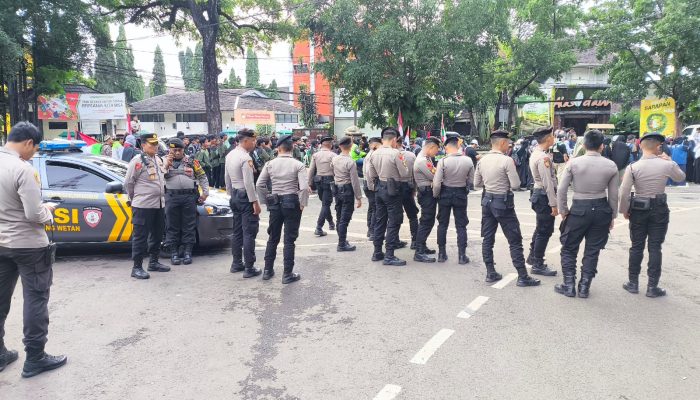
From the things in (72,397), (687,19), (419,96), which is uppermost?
(687,19)

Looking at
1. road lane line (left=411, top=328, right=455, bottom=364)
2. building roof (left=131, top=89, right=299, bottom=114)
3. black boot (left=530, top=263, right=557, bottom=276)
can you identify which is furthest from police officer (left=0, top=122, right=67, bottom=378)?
building roof (left=131, top=89, right=299, bottom=114)

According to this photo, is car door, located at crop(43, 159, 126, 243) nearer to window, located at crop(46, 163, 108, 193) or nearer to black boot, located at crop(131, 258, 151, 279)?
window, located at crop(46, 163, 108, 193)

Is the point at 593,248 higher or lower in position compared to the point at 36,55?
lower

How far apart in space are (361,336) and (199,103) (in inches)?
2097

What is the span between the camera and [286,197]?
6.05 m

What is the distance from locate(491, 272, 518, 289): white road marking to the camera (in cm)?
592

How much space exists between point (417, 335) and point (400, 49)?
15.4 meters

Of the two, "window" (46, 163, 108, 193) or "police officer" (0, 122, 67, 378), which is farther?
"window" (46, 163, 108, 193)

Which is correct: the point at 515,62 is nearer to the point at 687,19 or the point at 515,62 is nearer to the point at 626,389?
the point at 687,19

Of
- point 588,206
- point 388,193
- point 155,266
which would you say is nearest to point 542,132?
point 588,206

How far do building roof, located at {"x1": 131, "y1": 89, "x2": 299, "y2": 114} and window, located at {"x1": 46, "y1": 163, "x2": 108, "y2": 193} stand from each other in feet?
149

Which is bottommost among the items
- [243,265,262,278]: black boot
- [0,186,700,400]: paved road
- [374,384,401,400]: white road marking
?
[374,384,401,400]: white road marking

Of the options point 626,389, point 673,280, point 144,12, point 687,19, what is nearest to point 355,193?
point 673,280

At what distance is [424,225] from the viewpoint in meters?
7.20
